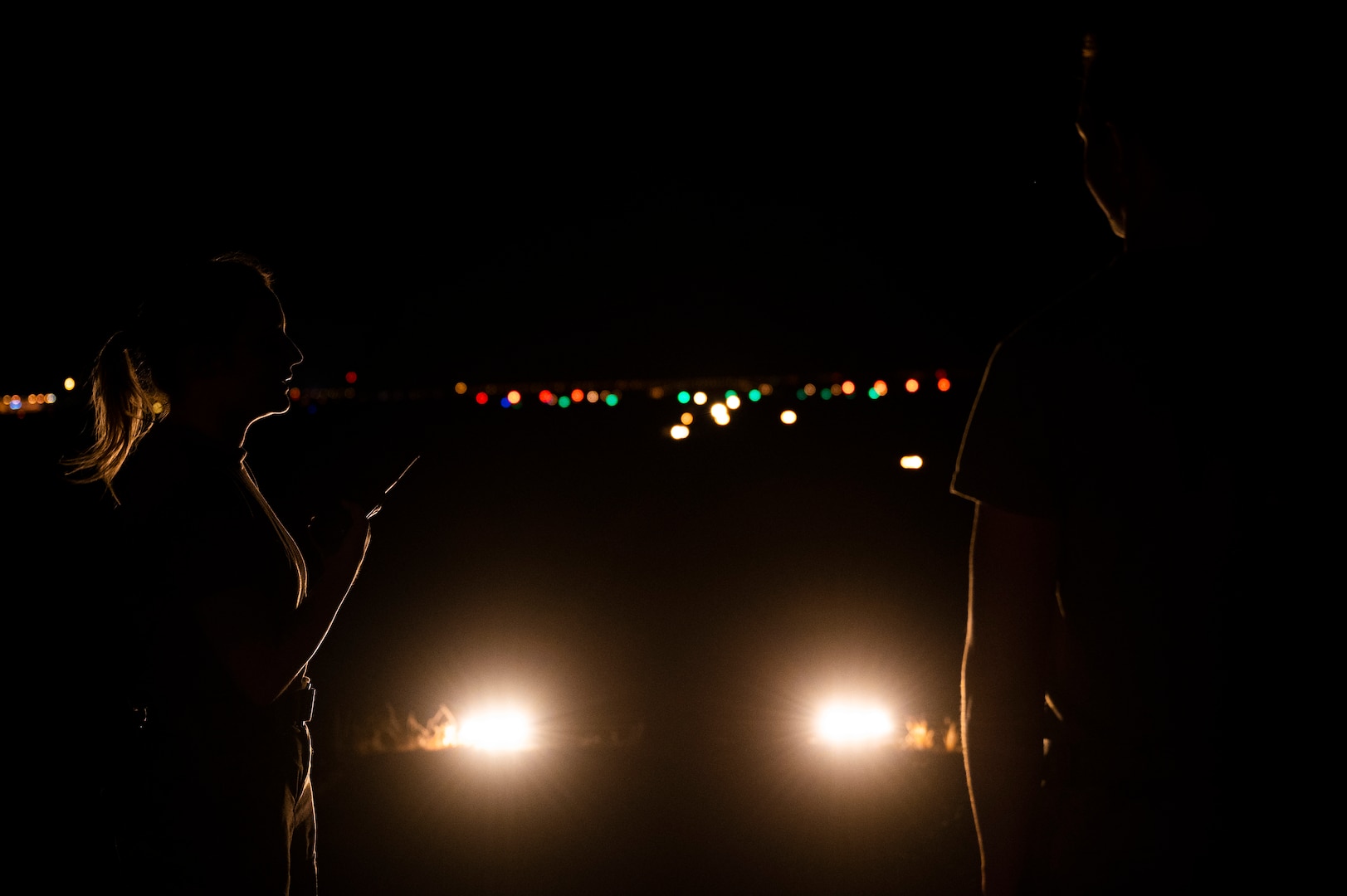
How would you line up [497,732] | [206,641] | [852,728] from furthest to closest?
[497,732]
[852,728]
[206,641]

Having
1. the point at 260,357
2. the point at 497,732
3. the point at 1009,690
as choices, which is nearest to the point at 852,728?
the point at 497,732

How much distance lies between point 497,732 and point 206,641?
11.0 feet

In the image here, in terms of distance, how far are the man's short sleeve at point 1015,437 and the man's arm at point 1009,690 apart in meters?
0.02

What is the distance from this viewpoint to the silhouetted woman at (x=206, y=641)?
1.39 m

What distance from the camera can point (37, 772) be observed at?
3.51 m

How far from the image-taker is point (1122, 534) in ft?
3.05

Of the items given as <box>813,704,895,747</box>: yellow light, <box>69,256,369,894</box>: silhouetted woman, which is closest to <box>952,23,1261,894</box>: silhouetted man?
<box>69,256,369,894</box>: silhouetted woman

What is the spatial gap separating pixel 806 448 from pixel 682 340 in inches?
57.6

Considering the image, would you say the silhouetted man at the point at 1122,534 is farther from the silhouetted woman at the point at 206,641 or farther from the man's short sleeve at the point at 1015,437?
the silhouetted woman at the point at 206,641

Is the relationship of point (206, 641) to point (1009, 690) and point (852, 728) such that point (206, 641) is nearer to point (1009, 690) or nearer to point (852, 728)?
point (1009, 690)

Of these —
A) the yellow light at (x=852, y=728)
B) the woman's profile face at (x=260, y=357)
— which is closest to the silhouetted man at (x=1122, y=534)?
the woman's profile face at (x=260, y=357)

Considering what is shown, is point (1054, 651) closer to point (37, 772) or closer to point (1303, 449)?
point (1303, 449)

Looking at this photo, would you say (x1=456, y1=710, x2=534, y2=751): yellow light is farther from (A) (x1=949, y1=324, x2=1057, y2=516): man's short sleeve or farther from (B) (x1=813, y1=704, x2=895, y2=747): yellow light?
(A) (x1=949, y1=324, x2=1057, y2=516): man's short sleeve

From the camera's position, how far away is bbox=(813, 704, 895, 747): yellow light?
13.5 ft
